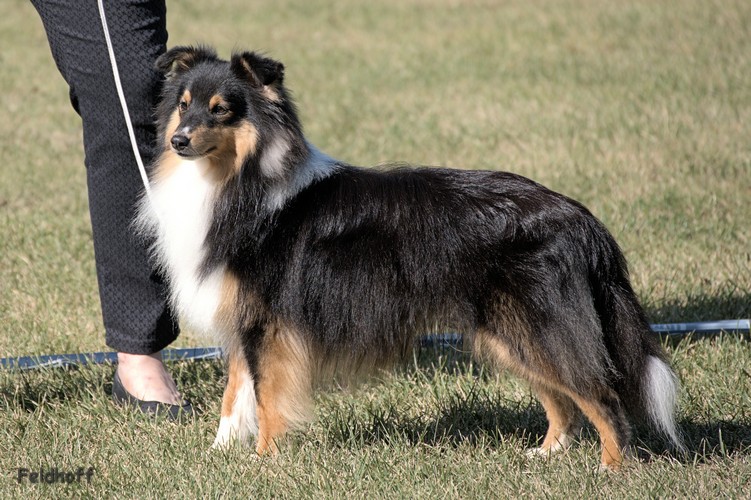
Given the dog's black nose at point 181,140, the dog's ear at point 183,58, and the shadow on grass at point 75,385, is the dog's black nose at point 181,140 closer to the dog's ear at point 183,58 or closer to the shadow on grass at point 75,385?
the dog's ear at point 183,58

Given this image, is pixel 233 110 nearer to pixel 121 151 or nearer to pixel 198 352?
pixel 121 151

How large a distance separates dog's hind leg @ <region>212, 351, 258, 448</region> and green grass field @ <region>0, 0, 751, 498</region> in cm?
10

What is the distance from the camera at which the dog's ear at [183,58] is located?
147 inches

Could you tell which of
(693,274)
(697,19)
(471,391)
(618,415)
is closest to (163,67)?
(471,391)

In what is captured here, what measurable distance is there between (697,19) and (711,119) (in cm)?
406

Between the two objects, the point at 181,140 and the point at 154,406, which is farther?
the point at 154,406

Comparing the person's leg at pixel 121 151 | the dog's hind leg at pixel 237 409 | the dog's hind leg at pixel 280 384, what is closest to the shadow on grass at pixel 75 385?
the person's leg at pixel 121 151

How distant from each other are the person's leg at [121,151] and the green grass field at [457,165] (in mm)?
327

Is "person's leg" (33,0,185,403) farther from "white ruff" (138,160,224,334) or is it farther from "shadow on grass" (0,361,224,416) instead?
"white ruff" (138,160,224,334)

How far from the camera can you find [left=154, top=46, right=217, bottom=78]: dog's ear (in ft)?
12.2

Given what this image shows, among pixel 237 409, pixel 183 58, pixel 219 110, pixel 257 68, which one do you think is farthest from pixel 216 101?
pixel 237 409

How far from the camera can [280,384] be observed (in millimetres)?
3703

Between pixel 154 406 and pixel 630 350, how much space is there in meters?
2.13

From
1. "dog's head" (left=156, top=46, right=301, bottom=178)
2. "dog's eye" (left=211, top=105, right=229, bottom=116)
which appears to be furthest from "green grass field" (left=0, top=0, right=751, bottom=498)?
"dog's eye" (left=211, top=105, right=229, bottom=116)
